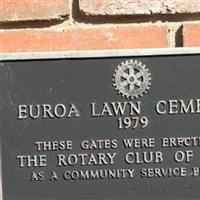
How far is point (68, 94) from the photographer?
2312mm

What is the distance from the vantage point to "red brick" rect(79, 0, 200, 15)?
2400 mm

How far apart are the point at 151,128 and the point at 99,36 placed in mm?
305

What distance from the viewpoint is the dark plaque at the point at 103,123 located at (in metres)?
2.31

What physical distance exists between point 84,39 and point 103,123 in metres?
0.26

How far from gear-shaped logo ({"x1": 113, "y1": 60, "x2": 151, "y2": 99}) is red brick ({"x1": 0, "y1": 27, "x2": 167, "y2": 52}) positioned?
111mm

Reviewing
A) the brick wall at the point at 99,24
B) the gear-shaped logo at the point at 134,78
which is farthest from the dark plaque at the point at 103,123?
the brick wall at the point at 99,24

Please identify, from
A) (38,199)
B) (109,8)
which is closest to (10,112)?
(38,199)

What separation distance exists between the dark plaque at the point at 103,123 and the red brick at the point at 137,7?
16 cm

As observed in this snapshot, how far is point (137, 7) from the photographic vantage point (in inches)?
94.5

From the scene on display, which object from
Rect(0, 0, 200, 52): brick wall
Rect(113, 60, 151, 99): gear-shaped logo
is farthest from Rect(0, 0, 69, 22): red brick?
Rect(113, 60, 151, 99): gear-shaped logo

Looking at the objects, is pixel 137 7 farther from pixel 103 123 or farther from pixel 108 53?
pixel 103 123

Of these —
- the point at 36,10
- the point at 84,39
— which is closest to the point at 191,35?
the point at 84,39

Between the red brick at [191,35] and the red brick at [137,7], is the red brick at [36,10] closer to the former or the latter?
the red brick at [137,7]

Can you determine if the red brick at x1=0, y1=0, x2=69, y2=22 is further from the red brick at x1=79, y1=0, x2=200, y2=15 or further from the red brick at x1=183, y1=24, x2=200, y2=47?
the red brick at x1=183, y1=24, x2=200, y2=47
